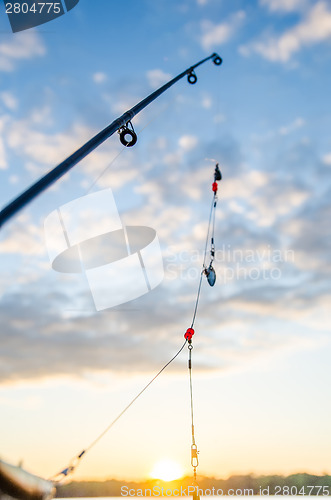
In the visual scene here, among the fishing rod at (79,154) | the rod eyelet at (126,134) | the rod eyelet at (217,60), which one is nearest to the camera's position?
the fishing rod at (79,154)

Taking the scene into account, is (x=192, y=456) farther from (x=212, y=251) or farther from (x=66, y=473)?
(x=212, y=251)

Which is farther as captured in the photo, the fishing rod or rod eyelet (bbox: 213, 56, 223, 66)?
rod eyelet (bbox: 213, 56, 223, 66)

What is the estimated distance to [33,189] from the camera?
4.90m

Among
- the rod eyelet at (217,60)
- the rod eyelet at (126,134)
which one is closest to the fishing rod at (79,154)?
the rod eyelet at (126,134)

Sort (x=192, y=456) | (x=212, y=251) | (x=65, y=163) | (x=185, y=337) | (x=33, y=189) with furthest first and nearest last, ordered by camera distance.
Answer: (x=212, y=251) < (x=185, y=337) < (x=192, y=456) < (x=65, y=163) < (x=33, y=189)

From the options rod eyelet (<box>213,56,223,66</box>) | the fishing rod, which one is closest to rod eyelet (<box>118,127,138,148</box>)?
the fishing rod

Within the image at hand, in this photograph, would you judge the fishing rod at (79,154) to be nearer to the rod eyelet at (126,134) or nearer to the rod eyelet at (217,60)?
the rod eyelet at (126,134)

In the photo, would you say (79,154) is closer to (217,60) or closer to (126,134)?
(126,134)

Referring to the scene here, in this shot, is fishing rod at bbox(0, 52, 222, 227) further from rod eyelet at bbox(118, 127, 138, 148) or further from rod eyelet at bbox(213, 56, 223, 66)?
rod eyelet at bbox(213, 56, 223, 66)

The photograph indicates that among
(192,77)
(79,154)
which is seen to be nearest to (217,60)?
(192,77)

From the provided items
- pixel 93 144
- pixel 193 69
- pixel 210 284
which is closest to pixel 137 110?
pixel 93 144

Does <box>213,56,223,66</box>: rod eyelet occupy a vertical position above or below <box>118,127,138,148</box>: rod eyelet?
above

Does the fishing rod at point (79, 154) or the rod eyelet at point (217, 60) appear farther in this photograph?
the rod eyelet at point (217, 60)

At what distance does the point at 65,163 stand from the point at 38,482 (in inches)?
157
